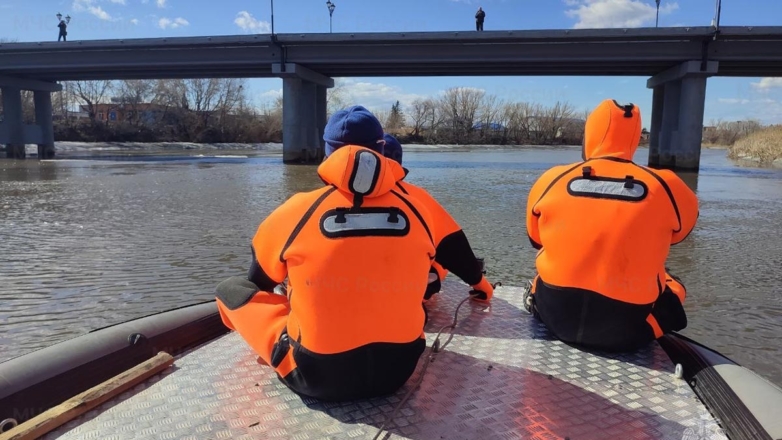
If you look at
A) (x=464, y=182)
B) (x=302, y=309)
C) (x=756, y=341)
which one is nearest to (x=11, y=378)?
(x=302, y=309)

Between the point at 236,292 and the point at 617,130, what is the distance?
2.31 m

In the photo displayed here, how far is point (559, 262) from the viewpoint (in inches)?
120

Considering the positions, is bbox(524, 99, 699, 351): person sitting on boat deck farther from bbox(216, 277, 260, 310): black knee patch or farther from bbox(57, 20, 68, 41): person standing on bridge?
bbox(57, 20, 68, 41): person standing on bridge

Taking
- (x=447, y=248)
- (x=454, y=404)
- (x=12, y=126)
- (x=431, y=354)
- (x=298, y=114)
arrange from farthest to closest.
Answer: (x=12, y=126)
(x=298, y=114)
(x=447, y=248)
(x=431, y=354)
(x=454, y=404)

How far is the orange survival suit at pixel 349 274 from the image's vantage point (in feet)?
7.04

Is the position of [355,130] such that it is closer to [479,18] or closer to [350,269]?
[350,269]

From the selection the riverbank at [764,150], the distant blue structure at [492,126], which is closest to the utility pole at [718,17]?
the riverbank at [764,150]

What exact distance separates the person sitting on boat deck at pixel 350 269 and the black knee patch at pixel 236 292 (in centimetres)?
21

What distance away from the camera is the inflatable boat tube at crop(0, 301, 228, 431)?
7.82 ft

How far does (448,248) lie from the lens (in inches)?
132

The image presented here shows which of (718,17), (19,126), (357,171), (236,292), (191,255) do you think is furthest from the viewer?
(19,126)

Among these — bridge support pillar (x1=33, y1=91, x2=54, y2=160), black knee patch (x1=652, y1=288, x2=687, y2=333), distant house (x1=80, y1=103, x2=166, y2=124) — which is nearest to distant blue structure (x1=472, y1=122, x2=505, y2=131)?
distant house (x1=80, y1=103, x2=166, y2=124)

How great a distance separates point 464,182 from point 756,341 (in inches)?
596

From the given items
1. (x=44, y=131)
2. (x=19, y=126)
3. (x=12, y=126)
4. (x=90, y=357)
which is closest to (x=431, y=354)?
(x=90, y=357)
